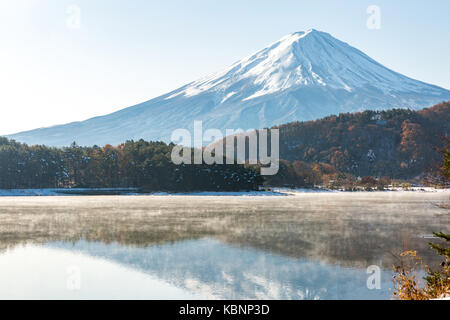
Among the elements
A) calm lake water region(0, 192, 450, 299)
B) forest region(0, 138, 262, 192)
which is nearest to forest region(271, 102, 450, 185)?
forest region(0, 138, 262, 192)

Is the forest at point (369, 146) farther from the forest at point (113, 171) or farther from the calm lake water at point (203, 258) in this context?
the calm lake water at point (203, 258)

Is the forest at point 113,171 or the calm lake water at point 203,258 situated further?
the forest at point 113,171

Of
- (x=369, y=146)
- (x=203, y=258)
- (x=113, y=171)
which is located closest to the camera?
(x=203, y=258)

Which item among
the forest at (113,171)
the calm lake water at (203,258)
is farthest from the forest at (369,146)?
the calm lake water at (203,258)

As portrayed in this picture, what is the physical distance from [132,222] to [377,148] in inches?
6667

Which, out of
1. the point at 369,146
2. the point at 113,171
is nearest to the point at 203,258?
the point at 113,171

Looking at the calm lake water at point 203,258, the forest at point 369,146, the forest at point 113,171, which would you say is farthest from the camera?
the forest at point 369,146

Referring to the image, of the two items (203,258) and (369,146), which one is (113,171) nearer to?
(203,258)

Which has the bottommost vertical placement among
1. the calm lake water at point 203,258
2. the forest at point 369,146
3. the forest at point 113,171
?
the calm lake water at point 203,258

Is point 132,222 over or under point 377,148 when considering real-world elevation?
under

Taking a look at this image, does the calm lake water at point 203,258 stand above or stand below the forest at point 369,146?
below

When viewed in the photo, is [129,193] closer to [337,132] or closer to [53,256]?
[53,256]
